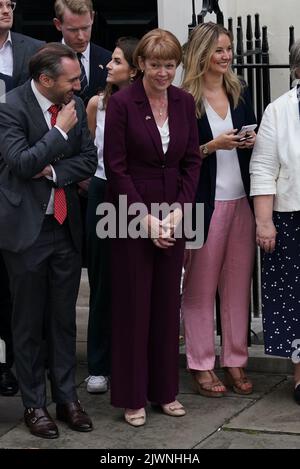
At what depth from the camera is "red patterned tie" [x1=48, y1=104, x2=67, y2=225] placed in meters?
6.79

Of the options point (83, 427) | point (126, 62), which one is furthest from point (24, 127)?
point (83, 427)

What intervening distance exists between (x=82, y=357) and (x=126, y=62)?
1.92 meters

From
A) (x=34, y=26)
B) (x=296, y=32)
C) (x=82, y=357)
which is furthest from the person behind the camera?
(x=34, y=26)

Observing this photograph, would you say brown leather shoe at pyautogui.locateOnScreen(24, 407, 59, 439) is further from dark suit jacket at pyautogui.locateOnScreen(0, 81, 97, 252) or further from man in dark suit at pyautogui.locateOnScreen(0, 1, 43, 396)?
dark suit jacket at pyautogui.locateOnScreen(0, 81, 97, 252)

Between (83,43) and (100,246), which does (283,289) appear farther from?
(83,43)

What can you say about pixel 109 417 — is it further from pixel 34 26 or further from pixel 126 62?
pixel 34 26

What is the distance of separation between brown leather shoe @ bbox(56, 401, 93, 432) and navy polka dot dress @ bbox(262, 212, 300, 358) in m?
1.11

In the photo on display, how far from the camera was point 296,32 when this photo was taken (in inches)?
369

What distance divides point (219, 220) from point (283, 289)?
20.0 inches

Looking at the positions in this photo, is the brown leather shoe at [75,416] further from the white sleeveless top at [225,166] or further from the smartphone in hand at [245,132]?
the smartphone in hand at [245,132]

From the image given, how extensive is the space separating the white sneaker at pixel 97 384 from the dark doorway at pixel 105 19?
3.53 metres

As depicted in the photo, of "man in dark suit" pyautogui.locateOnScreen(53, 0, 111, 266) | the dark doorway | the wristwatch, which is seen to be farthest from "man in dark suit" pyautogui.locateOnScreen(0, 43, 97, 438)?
the dark doorway

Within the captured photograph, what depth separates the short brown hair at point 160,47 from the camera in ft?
22.3

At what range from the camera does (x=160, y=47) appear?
22.3 ft
